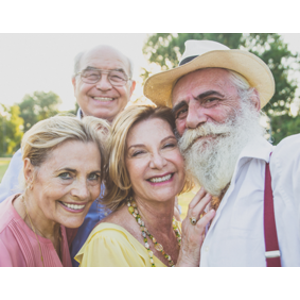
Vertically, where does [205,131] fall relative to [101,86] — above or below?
below

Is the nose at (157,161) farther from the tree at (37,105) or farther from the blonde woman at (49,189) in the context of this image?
the tree at (37,105)

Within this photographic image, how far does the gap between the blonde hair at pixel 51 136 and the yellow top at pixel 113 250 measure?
0.69 metres

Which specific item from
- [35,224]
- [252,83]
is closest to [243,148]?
[252,83]

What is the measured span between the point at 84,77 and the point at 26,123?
839mm

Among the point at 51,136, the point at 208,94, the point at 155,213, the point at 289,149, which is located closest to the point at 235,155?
the point at 289,149

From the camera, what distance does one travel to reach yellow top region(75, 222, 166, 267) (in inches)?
72.1

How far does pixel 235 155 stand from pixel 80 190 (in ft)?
4.08

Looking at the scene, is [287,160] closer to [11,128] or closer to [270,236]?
[270,236]

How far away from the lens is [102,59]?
2.91 m

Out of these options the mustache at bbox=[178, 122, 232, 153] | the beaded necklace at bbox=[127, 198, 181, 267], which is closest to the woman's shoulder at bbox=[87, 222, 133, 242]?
the beaded necklace at bbox=[127, 198, 181, 267]

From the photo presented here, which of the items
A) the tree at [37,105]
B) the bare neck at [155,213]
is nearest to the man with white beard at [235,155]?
the bare neck at [155,213]

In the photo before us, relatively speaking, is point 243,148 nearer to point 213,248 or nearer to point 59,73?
point 213,248

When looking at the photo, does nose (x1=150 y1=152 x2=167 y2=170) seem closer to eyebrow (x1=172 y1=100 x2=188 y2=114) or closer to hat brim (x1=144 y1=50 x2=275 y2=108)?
eyebrow (x1=172 y1=100 x2=188 y2=114)

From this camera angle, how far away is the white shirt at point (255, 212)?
59.7 inches
